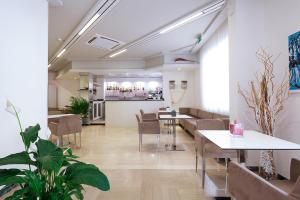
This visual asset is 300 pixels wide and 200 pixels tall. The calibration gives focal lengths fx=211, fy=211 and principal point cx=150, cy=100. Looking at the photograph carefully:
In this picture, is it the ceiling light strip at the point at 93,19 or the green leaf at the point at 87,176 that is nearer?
the green leaf at the point at 87,176

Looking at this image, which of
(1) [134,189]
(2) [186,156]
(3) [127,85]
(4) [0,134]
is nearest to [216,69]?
(2) [186,156]

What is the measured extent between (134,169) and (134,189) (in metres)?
0.89

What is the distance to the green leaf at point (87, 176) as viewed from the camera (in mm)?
1500

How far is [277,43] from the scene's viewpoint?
136 inches

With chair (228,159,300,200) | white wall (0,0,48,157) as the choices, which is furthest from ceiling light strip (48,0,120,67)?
chair (228,159,300,200)

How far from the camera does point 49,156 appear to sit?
62.2 inches

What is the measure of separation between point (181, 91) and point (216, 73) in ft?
12.4

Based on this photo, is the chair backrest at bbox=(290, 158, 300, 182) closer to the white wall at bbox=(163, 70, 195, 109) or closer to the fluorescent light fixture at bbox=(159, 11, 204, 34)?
the fluorescent light fixture at bbox=(159, 11, 204, 34)

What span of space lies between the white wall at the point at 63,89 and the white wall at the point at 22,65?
34.0 ft

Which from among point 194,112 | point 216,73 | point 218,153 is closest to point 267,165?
point 218,153

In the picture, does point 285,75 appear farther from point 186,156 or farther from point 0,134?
point 0,134

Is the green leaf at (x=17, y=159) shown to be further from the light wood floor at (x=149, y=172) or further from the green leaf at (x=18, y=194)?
the light wood floor at (x=149, y=172)

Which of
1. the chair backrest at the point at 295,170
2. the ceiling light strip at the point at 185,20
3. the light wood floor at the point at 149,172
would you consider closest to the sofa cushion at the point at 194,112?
the light wood floor at the point at 149,172

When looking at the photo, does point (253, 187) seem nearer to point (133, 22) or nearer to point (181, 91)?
point (133, 22)
